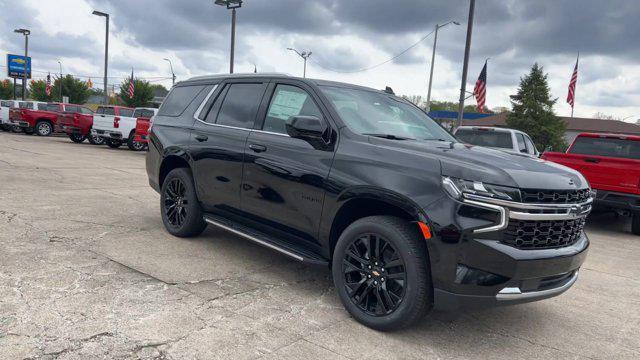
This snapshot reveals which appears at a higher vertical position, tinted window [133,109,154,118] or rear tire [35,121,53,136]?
tinted window [133,109,154,118]

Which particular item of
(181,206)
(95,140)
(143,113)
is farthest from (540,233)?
(95,140)

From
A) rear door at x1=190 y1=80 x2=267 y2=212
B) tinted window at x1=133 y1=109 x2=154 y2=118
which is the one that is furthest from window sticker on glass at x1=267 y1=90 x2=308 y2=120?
tinted window at x1=133 y1=109 x2=154 y2=118

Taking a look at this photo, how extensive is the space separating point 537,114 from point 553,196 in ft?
136

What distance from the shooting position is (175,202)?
5496 mm

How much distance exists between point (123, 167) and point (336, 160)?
10.4m

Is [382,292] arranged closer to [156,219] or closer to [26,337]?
[26,337]

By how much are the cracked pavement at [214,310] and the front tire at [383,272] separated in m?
0.16

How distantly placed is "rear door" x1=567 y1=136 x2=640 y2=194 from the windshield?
15.1 ft

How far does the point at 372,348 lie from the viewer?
10.4 feet

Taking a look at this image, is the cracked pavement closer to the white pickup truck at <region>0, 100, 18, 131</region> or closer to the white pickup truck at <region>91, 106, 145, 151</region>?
the white pickup truck at <region>91, 106, 145, 151</region>

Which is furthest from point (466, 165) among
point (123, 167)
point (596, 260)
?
point (123, 167)

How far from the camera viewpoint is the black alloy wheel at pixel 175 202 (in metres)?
5.36

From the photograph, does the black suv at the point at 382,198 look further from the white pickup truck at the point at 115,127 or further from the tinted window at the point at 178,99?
the white pickup truck at the point at 115,127

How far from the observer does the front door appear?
3.82m
